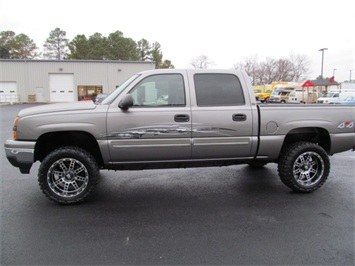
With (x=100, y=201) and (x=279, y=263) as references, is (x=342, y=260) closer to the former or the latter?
(x=279, y=263)

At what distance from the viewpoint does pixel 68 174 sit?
418cm

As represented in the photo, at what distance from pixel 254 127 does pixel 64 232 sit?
3.03 meters

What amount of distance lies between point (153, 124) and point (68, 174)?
1457mm

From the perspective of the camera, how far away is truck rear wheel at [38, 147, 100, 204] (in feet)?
13.4

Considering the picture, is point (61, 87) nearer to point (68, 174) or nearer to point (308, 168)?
point (68, 174)

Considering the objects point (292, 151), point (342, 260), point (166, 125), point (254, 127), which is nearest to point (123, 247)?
point (166, 125)

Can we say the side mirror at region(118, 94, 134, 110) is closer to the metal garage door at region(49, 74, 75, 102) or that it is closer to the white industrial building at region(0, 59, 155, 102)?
the white industrial building at region(0, 59, 155, 102)

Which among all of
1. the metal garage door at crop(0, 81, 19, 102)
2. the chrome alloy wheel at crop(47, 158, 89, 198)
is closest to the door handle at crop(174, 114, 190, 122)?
the chrome alloy wheel at crop(47, 158, 89, 198)

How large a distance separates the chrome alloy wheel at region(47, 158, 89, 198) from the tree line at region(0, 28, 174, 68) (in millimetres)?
61862

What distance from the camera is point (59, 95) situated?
39062mm

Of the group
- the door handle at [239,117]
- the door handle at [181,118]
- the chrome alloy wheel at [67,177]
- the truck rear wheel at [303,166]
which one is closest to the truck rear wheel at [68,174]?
the chrome alloy wheel at [67,177]

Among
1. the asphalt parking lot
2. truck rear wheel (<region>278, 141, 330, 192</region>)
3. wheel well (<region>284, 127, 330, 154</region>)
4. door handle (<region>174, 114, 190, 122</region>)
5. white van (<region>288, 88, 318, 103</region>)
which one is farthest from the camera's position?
white van (<region>288, 88, 318, 103</region>)

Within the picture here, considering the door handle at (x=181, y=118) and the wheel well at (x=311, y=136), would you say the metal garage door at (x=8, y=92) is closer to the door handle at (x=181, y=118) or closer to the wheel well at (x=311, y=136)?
the door handle at (x=181, y=118)

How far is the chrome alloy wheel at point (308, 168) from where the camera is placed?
4.71 m
